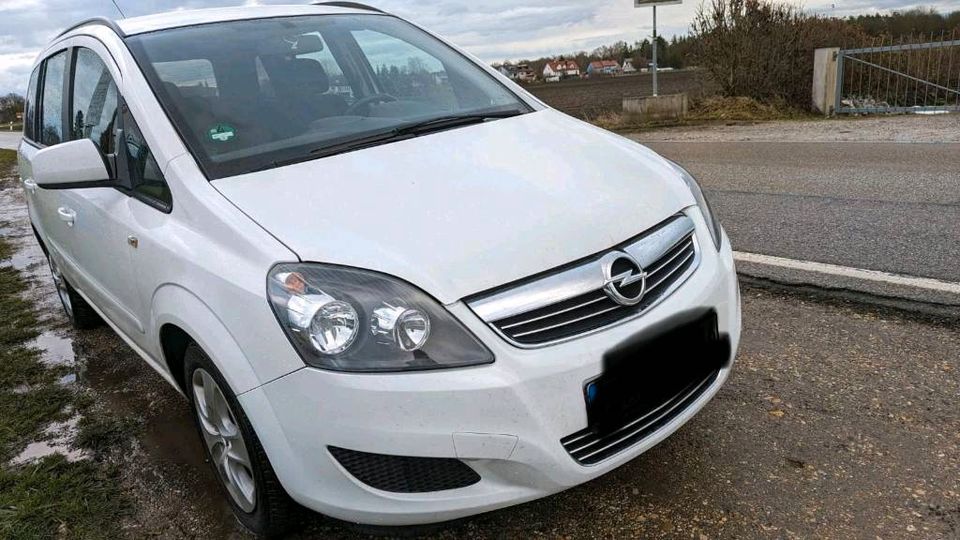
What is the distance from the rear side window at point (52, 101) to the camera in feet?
12.0

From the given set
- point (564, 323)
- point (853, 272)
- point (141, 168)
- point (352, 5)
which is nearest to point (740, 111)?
point (853, 272)

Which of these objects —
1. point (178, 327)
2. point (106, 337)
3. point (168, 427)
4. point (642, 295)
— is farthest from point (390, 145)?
point (106, 337)

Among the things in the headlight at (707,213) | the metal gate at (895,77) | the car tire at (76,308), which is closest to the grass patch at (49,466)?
the car tire at (76,308)

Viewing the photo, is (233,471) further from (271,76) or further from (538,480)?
(271,76)

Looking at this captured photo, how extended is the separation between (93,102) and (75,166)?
63 centimetres

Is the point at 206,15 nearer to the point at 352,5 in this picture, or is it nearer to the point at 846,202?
the point at 352,5

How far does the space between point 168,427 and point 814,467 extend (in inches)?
100.0

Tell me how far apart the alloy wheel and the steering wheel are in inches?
46.6

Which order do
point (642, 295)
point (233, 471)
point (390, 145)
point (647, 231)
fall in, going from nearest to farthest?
point (642, 295) → point (647, 231) → point (233, 471) → point (390, 145)

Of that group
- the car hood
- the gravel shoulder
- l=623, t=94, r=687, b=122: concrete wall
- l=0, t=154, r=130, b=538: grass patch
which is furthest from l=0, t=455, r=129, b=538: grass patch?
l=623, t=94, r=687, b=122: concrete wall

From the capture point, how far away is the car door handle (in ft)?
10.5

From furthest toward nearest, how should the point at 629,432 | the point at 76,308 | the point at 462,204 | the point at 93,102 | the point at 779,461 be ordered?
the point at 76,308 < the point at 93,102 < the point at 779,461 < the point at 462,204 < the point at 629,432

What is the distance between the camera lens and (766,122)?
12594 mm

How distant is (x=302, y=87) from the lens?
288 cm
